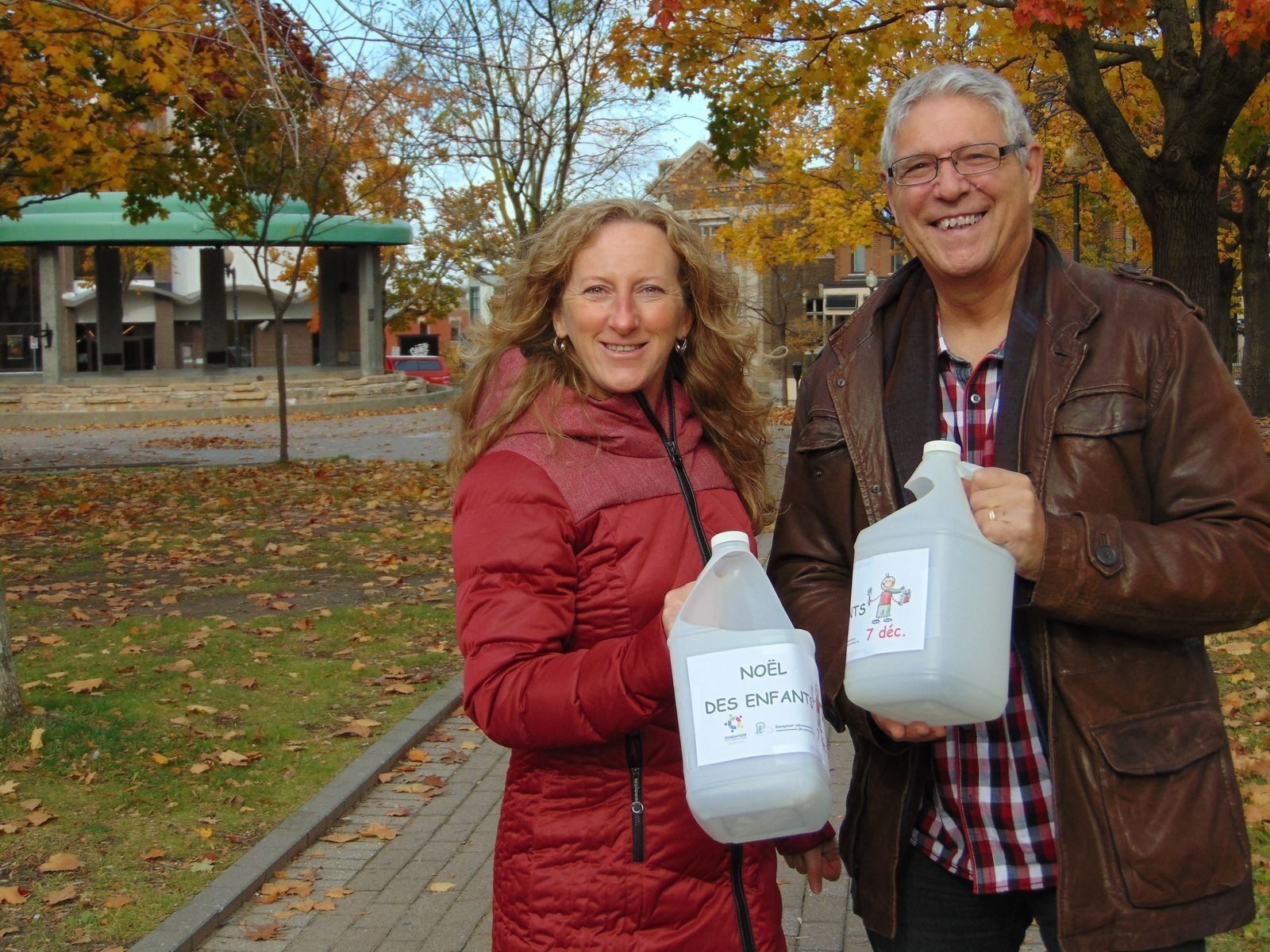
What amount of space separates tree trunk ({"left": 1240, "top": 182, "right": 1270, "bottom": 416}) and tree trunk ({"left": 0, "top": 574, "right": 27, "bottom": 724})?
21.6 metres

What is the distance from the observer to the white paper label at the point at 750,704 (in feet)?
6.29

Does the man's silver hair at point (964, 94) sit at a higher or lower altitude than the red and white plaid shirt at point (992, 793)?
higher

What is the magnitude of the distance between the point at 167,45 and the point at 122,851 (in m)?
7.41

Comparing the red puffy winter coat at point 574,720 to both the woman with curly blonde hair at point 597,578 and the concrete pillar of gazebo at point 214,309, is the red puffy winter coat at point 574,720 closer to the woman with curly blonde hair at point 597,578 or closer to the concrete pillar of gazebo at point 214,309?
the woman with curly blonde hair at point 597,578

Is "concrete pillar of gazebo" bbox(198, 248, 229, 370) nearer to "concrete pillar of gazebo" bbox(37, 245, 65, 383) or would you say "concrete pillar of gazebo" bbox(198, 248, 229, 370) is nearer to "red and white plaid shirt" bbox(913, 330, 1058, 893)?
"concrete pillar of gazebo" bbox(37, 245, 65, 383)

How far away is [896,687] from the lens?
195 centimetres

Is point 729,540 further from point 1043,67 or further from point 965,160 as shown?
point 1043,67

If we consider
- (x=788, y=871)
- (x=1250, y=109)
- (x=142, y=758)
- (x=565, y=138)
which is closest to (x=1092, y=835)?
(x=788, y=871)

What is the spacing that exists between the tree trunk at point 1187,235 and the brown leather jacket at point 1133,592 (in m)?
8.24

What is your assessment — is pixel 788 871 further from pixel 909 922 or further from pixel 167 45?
pixel 167 45

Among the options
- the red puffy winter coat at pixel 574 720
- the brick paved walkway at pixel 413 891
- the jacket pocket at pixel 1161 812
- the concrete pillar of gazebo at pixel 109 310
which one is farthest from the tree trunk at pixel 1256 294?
the concrete pillar of gazebo at pixel 109 310

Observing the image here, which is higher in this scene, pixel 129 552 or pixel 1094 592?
pixel 1094 592

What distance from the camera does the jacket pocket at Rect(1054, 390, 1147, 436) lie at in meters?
2.21

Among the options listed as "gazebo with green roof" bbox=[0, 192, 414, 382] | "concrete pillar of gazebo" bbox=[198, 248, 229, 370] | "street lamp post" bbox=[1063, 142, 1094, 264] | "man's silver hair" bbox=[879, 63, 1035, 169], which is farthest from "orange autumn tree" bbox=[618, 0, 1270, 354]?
"concrete pillar of gazebo" bbox=[198, 248, 229, 370]
